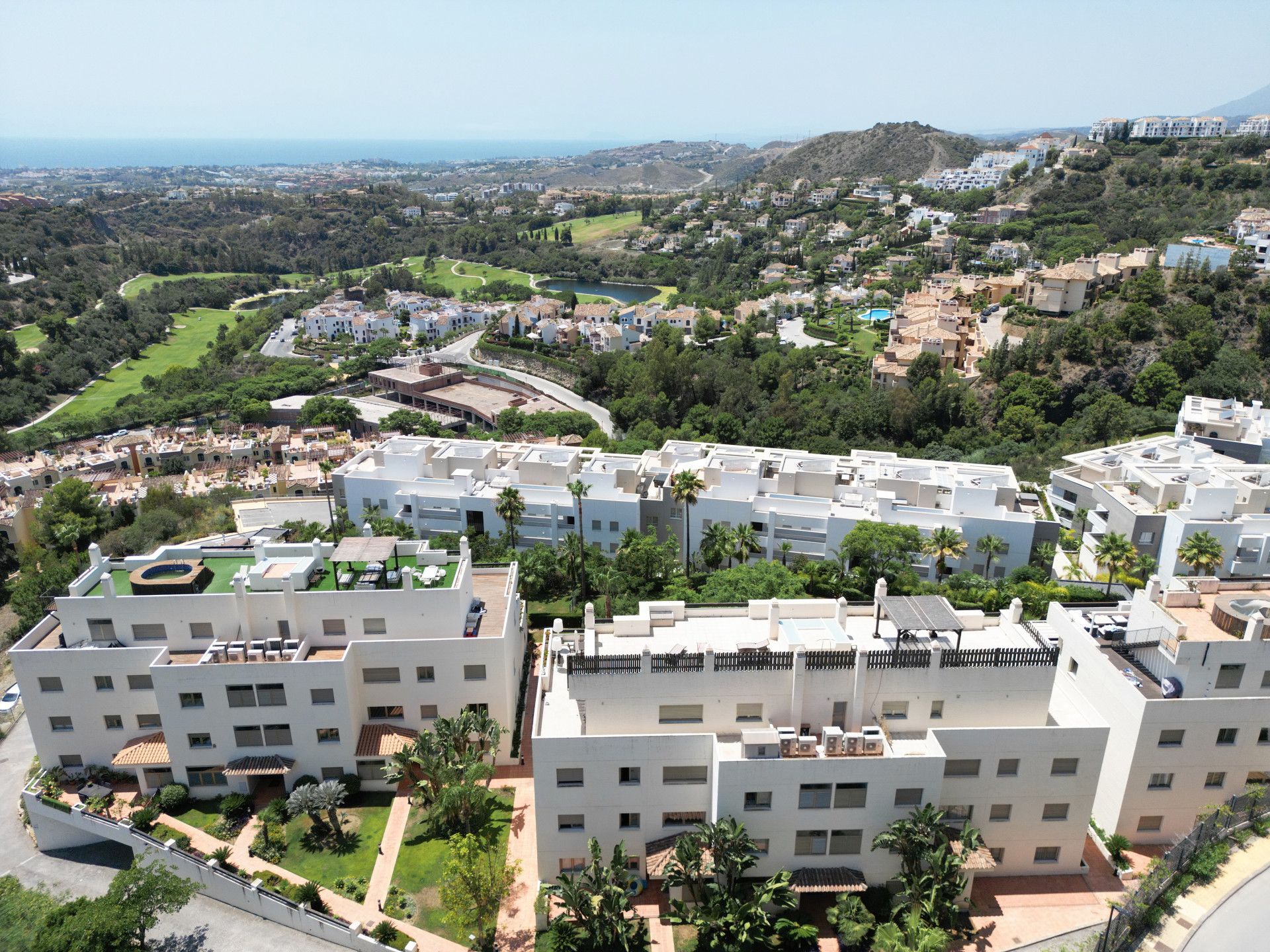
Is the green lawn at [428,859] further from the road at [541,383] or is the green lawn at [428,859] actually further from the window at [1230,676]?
the road at [541,383]

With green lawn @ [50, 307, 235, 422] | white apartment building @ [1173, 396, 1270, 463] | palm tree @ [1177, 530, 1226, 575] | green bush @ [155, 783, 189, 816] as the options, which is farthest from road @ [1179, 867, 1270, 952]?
green lawn @ [50, 307, 235, 422]

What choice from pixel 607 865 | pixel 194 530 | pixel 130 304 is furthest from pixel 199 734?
pixel 130 304

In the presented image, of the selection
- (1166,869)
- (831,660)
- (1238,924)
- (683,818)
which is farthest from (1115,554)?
(683,818)

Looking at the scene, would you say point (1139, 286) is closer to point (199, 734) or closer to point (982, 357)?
point (982, 357)

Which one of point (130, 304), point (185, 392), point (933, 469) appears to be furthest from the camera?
point (130, 304)

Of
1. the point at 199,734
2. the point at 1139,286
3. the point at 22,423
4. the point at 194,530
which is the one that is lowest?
the point at 22,423

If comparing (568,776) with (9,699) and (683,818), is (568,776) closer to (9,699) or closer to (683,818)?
(683,818)

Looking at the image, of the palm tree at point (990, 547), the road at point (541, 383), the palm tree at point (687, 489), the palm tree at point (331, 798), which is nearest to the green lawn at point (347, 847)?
the palm tree at point (331, 798)
